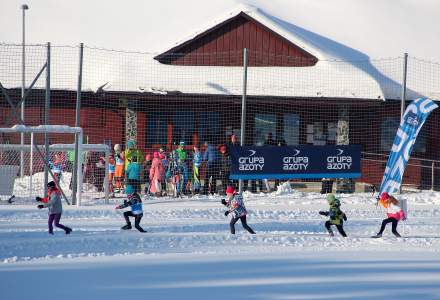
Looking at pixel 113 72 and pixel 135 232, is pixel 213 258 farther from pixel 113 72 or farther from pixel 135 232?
pixel 113 72

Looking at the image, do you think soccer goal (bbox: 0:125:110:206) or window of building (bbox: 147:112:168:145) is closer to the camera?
soccer goal (bbox: 0:125:110:206)

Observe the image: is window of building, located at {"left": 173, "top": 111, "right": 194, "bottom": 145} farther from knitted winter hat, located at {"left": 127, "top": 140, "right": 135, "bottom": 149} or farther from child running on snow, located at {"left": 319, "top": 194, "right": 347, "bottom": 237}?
child running on snow, located at {"left": 319, "top": 194, "right": 347, "bottom": 237}

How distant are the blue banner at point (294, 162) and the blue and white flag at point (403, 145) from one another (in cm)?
236

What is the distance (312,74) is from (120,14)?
10273 millimetres

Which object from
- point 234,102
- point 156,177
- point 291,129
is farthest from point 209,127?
point 156,177

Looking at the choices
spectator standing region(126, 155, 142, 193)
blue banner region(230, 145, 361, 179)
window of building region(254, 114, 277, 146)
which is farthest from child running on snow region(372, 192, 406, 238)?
window of building region(254, 114, 277, 146)

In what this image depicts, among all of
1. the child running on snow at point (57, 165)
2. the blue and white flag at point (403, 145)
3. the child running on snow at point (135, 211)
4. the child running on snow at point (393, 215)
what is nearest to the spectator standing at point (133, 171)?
the child running on snow at point (57, 165)

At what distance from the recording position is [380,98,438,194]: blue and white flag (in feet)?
64.5

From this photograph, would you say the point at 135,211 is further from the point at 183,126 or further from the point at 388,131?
the point at 388,131

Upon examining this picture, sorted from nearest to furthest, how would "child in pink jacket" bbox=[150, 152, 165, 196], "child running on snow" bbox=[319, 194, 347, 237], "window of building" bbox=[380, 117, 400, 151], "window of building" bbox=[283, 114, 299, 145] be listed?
"child running on snow" bbox=[319, 194, 347, 237] → "child in pink jacket" bbox=[150, 152, 165, 196] → "window of building" bbox=[283, 114, 299, 145] → "window of building" bbox=[380, 117, 400, 151]

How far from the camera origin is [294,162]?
866 inches

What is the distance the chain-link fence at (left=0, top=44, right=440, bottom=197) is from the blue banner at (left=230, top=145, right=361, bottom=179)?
2.79 m

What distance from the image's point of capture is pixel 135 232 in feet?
51.4

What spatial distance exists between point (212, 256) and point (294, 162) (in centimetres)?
945
